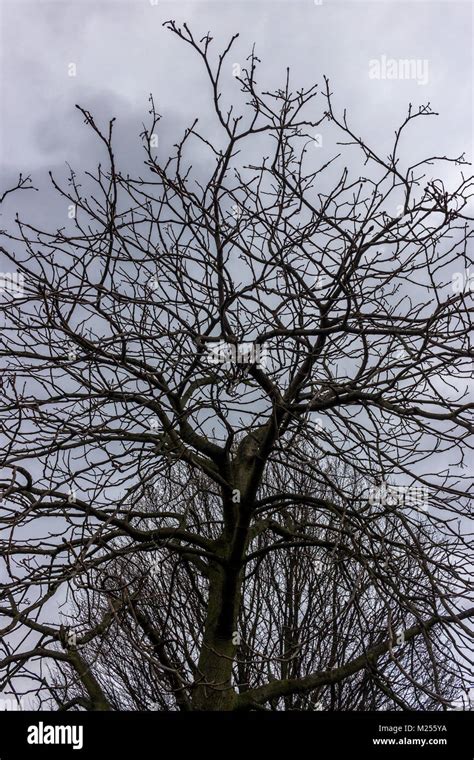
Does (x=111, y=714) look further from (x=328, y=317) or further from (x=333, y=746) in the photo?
(x=328, y=317)

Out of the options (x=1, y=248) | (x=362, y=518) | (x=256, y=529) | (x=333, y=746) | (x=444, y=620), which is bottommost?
(x=333, y=746)

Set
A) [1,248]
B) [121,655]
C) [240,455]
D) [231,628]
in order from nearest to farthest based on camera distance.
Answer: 1. [1,248]
2. [231,628]
3. [240,455]
4. [121,655]

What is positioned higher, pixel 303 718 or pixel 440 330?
pixel 440 330

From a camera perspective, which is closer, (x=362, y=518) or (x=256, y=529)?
(x=362, y=518)

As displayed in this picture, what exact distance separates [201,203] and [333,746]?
12.5 feet

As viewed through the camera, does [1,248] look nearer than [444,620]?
No

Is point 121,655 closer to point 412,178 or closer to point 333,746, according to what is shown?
point 333,746

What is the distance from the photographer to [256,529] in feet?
20.7

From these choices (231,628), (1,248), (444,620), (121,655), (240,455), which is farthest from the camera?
(121,655)

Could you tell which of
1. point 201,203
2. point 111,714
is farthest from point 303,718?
point 201,203

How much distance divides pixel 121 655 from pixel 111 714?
4619mm

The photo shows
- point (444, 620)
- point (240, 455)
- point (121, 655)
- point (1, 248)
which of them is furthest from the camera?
point (121, 655)

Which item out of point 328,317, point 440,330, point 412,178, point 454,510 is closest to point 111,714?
point 454,510

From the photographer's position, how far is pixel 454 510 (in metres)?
5.12
